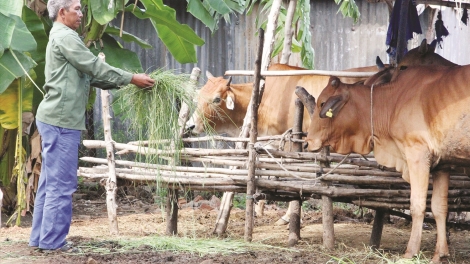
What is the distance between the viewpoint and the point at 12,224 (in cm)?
798

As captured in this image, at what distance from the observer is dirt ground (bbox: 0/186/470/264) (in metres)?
5.36

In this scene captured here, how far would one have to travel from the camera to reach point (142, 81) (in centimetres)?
549

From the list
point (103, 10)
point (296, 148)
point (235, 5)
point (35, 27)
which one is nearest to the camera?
point (296, 148)

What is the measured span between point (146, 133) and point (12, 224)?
2878 millimetres

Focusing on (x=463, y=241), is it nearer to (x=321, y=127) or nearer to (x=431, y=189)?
(x=431, y=189)

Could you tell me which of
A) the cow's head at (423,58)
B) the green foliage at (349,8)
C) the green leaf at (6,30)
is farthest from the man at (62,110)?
the green foliage at (349,8)

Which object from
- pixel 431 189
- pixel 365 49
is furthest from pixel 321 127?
pixel 365 49

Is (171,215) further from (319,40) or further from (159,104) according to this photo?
(319,40)

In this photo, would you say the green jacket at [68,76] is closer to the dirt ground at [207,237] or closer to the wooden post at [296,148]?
the dirt ground at [207,237]

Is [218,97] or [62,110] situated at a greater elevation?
[218,97]

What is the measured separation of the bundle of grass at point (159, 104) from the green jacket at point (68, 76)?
0.33 metres

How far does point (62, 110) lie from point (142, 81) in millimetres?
638

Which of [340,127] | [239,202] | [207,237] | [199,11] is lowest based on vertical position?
[207,237]

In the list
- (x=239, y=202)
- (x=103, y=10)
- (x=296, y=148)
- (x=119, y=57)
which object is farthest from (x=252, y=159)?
(x=239, y=202)
